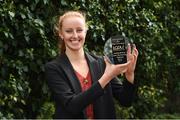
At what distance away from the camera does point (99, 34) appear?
5398 millimetres

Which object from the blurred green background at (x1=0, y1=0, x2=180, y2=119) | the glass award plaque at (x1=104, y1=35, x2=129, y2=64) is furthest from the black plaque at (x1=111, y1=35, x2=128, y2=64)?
the blurred green background at (x1=0, y1=0, x2=180, y2=119)

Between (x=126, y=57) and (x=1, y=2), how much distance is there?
1908 mm

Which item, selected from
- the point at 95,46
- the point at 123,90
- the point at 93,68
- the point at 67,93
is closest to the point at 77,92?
the point at 67,93

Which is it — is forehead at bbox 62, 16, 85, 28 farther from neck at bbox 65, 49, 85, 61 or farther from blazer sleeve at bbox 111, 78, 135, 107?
blazer sleeve at bbox 111, 78, 135, 107

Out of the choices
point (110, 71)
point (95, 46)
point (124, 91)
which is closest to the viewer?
point (110, 71)

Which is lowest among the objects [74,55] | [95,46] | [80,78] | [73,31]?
[95,46]

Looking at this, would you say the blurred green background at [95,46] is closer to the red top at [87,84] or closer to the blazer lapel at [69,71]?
the blazer lapel at [69,71]

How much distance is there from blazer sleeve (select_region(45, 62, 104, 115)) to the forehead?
255 mm

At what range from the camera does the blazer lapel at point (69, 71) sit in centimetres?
273

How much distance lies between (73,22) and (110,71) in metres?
0.40

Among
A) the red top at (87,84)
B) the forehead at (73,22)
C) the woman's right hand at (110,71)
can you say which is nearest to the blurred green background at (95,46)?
the forehead at (73,22)

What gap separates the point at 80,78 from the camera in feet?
9.06

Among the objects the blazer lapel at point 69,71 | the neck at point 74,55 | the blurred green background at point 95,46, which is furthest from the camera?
the blurred green background at point 95,46

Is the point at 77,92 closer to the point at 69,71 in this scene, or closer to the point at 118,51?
the point at 69,71
